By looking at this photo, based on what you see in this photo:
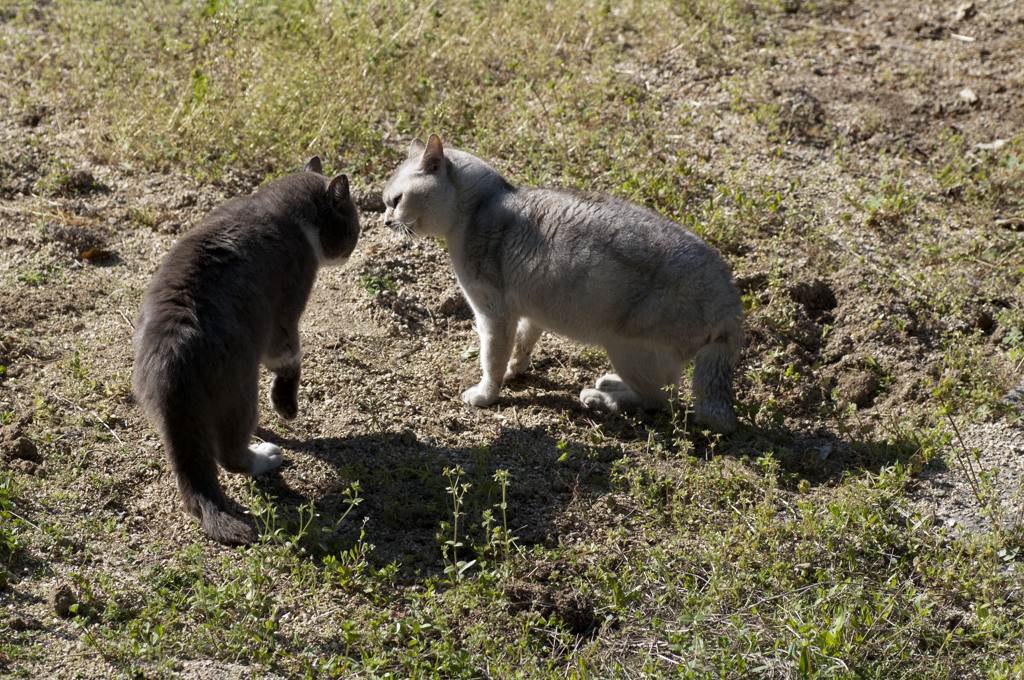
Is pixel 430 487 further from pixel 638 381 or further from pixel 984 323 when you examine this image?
pixel 984 323

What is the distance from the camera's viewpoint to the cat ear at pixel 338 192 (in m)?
4.95

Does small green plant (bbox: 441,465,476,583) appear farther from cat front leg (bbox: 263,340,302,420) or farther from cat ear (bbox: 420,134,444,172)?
cat ear (bbox: 420,134,444,172)

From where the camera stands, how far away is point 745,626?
329cm

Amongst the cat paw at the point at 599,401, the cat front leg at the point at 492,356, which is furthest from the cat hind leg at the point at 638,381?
the cat front leg at the point at 492,356

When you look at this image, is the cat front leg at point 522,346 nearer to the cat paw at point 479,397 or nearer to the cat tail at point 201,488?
the cat paw at point 479,397

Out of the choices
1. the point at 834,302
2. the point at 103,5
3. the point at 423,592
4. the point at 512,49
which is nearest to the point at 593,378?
the point at 834,302

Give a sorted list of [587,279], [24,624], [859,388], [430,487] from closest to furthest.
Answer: [24,624] → [430,487] → [587,279] → [859,388]

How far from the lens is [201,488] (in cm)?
366

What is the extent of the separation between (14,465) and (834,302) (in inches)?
188

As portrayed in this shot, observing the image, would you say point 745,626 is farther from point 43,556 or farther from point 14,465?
point 14,465

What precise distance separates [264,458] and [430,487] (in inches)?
32.7

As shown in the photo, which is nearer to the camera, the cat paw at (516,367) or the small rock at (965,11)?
the cat paw at (516,367)

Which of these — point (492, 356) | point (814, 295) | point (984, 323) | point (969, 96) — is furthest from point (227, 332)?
point (969, 96)

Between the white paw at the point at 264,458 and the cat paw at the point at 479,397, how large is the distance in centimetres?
115
